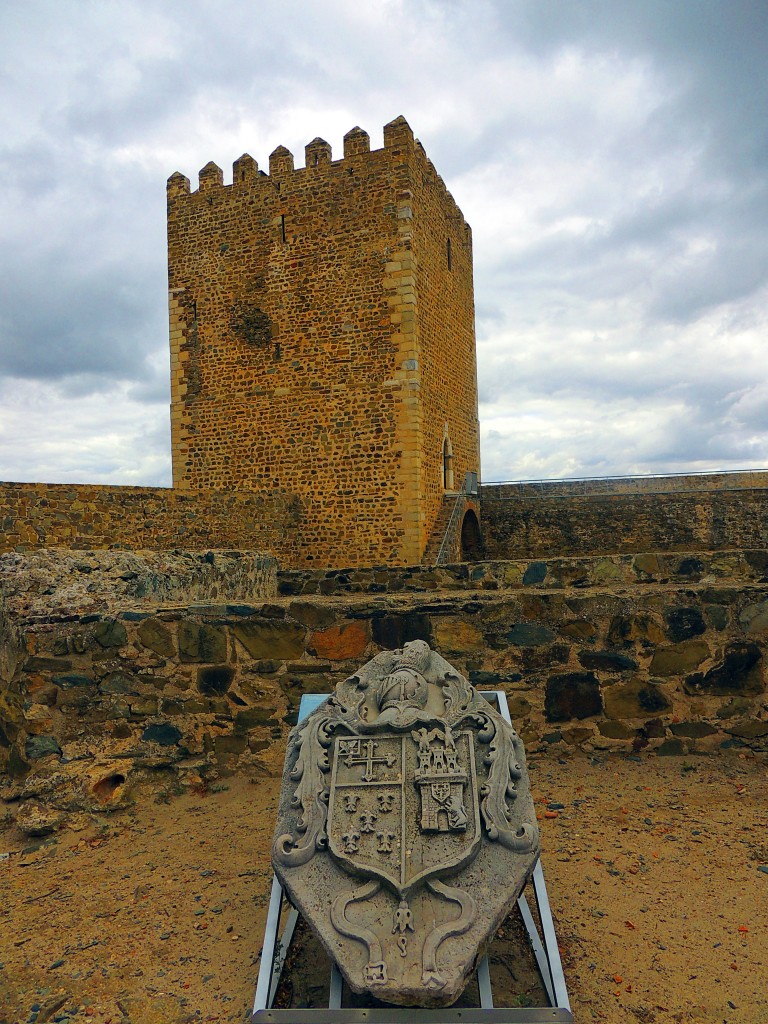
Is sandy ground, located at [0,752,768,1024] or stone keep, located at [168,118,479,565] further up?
stone keep, located at [168,118,479,565]

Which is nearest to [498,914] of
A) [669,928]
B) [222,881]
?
[669,928]

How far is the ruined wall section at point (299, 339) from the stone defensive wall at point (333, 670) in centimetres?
991

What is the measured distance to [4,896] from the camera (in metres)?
3.13

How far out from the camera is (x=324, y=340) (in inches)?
578

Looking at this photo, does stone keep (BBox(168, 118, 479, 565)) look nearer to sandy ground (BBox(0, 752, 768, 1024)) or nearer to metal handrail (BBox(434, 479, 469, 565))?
metal handrail (BBox(434, 479, 469, 565))

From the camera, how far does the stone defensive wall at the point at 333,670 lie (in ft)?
13.2

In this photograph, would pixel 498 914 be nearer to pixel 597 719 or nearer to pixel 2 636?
pixel 597 719

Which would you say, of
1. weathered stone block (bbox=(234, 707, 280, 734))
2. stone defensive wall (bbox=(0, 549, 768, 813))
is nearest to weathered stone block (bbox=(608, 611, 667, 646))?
stone defensive wall (bbox=(0, 549, 768, 813))

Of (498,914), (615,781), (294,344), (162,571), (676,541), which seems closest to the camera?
(498,914)

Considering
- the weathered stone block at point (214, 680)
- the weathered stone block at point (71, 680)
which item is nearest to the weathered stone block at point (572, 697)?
the weathered stone block at point (214, 680)

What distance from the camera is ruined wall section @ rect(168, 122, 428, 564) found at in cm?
1432

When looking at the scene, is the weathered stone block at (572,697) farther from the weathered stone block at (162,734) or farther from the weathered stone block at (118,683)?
the weathered stone block at (118,683)

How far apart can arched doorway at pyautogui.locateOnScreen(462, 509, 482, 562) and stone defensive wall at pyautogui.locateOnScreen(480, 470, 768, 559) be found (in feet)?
0.82

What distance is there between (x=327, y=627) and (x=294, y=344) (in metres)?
11.5
